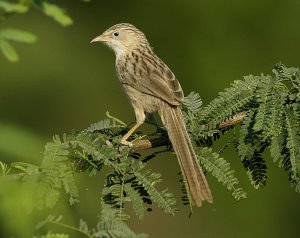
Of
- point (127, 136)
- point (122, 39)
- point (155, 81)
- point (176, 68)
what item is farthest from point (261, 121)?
point (176, 68)

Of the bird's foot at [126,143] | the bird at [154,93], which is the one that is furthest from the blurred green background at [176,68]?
the bird's foot at [126,143]

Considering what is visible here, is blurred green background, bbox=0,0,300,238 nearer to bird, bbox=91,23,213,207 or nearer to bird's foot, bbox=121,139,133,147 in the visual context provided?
bird, bbox=91,23,213,207

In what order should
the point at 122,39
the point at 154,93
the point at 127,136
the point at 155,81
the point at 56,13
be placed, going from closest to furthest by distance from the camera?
1. the point at 56,13
2. the point at 127,136
3. the point at 154,93
4. the point at 155,81
5. the point at 122,39

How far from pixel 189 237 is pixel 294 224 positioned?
4.40ft

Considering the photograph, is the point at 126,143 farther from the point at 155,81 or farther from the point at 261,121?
the point at 155,81

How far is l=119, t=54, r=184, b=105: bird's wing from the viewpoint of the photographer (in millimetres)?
5613

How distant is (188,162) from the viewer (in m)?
4.44

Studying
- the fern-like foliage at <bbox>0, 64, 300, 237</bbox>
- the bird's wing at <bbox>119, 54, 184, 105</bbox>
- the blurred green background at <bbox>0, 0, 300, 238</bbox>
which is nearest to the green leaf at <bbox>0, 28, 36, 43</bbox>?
the fern-like foliage at <bbox>0, 64, 300, 237</bbox>

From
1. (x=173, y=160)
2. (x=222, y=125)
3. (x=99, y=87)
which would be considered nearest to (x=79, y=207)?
Result: (x=222, y=125)

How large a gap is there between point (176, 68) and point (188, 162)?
18.3 ft

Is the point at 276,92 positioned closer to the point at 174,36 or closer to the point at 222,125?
the point at 222,125

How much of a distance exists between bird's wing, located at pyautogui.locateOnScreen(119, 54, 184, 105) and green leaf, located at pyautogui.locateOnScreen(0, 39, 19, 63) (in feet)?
10.6

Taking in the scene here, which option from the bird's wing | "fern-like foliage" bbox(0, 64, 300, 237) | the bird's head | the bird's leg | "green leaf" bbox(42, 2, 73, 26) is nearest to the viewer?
"green leaf" bbox(42, 2, 73, 26)

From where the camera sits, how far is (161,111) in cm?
561
